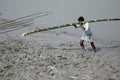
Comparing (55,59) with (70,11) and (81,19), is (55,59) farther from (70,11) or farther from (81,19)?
(70,11)

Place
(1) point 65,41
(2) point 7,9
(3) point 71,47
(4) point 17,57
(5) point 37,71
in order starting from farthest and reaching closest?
(2) point 7,9
(1) point 65,41
(3) point 71,47
(4) point 17,57
(5) point 37,71

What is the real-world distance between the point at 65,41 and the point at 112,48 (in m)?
1.47

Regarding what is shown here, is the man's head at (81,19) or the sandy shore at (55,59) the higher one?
the man's head at (81,19)

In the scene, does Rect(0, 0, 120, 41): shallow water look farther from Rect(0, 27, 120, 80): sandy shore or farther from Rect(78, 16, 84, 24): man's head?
Rect(78, 16, 84, 24): man's head

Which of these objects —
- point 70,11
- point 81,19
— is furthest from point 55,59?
point 70,11

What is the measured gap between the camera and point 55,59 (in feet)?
18.0

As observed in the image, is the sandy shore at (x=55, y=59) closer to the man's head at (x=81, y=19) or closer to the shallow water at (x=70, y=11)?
the man's head at (x=81, y=19)

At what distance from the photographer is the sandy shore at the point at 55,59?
4.70 m

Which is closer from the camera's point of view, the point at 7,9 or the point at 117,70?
the point at 117,70

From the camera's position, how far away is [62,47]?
6.43 meters

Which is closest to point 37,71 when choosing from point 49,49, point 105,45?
point 49,49

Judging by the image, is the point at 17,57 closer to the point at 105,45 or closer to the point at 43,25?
the point at 105,45

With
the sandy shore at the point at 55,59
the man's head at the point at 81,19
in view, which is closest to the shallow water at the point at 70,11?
the sandy shore at the point at 55,59

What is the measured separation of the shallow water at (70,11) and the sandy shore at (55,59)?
121 cm
